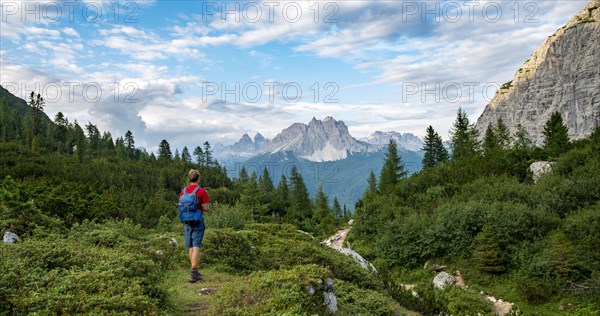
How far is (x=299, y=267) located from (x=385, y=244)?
19339 millimetres

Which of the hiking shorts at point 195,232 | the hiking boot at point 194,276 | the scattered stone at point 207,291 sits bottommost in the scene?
the scattered stone at point 207,291

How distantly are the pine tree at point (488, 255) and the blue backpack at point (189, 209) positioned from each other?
17.0 meters

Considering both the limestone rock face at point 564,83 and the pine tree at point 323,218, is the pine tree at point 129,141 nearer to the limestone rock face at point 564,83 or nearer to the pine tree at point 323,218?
the pine tree at point 323,218

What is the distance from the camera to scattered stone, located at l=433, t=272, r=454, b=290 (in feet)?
65.1

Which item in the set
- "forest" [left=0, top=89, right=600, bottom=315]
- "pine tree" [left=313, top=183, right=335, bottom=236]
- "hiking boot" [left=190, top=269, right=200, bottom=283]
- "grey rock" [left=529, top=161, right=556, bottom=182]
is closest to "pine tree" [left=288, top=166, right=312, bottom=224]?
"pine tree" [left=313, top=183, right=335, bottom=236]

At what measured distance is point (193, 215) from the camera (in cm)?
934

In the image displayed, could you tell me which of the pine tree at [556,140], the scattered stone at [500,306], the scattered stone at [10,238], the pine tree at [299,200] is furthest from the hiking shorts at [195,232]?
the pine tree at [299,200]

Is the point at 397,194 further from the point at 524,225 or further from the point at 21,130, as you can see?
the point at 21,130

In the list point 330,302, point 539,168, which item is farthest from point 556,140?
point 330,302

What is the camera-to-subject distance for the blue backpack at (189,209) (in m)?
9.31

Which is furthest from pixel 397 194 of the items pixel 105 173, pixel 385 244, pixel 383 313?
pixel 105 173

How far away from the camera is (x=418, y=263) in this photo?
23984 millimetres

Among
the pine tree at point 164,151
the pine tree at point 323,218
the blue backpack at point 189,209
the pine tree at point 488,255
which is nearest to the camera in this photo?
the blue backpack at point 189,209

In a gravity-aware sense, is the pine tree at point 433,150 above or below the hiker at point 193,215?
above
